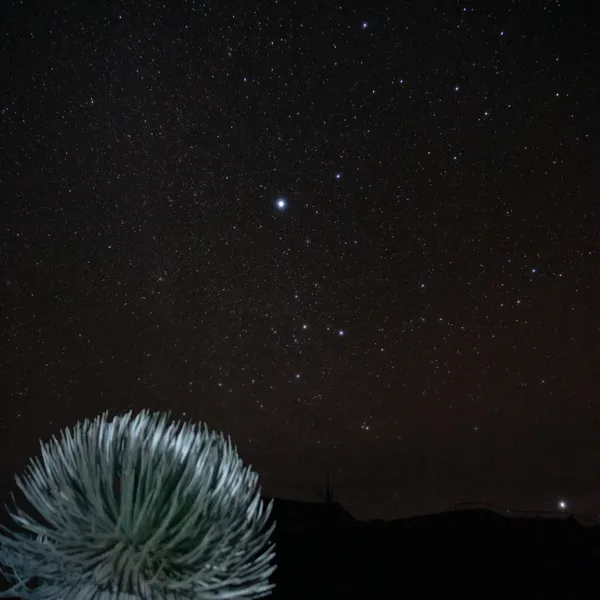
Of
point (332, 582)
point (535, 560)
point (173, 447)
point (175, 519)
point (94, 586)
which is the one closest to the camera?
point (94, 586)

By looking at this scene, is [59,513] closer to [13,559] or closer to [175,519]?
[13,559]

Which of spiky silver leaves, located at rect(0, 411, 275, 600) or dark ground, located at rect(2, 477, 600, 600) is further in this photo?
dark ground, located at rect(2, 477, 600, 600)

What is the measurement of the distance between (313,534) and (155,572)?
19.2 ft

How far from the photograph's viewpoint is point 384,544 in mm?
7371

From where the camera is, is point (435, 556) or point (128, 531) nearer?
point (128, 531)

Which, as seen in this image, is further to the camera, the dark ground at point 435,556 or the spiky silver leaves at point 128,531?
the dark ground at point 435,556

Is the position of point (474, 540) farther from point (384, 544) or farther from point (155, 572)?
point (155, 572)

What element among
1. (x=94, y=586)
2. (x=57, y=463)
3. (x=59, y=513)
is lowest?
(x=94, y=586)

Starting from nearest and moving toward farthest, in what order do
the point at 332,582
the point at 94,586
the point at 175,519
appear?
1. the point at 94,586
2. the point at 175,519
3. the point at 332,582

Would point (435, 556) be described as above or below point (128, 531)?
above

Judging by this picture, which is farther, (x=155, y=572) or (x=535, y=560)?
(x=535, y=560)

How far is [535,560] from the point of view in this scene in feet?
22.5

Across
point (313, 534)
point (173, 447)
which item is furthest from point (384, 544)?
point (173, 447)

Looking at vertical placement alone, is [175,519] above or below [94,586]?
above
